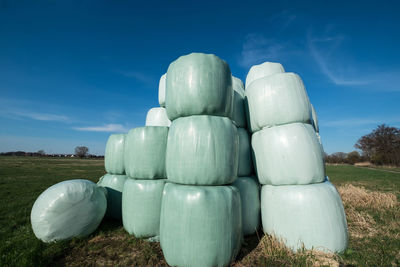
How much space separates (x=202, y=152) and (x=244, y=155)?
4.01ft

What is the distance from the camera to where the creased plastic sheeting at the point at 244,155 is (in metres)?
3.23

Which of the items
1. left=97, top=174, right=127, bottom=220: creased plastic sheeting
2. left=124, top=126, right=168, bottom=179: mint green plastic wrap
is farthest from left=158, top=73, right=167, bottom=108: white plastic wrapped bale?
left=97, top=174, right=127, bottom=220: creased plastic sheeting

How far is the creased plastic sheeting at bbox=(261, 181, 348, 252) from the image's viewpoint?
8.07 ft

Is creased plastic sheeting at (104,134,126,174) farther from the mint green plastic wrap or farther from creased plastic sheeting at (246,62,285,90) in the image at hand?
creased plastic sheeting at (246,62,285,90)

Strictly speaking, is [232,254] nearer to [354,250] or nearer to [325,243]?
[325,243]

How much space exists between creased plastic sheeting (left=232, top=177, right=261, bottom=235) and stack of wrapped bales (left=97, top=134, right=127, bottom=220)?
2.39 meters

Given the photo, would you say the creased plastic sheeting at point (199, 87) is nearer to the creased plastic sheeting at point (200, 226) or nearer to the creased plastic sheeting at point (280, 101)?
the creased plastic sheeting at point (280, 101)

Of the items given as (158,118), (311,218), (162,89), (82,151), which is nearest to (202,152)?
(311,218)

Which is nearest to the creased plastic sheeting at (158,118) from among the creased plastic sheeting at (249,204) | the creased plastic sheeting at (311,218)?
the creased plastic sheeting at (249,204)

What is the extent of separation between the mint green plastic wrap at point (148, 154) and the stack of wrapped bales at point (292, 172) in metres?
1.53

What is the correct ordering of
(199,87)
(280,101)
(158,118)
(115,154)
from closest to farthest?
(199,87) < (280,101) < (115,154) < (158,118)

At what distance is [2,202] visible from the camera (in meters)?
5.52

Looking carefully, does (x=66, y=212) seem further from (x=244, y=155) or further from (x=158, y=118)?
(x=244, y=155)

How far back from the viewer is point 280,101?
9.45 ft
